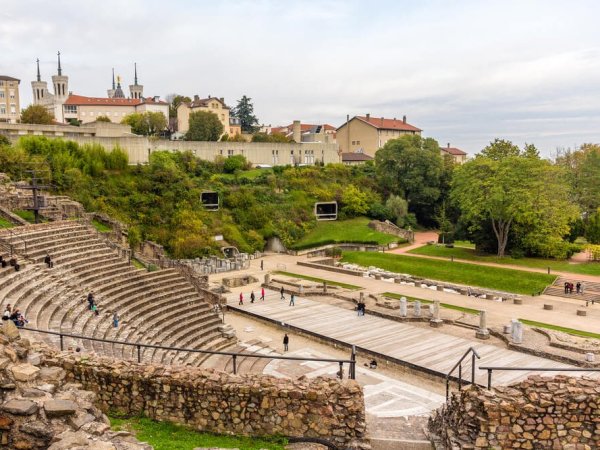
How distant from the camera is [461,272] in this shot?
1650 inches

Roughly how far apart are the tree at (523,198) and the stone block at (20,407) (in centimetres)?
4108

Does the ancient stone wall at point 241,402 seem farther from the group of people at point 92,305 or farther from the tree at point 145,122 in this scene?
the tree at point 145,122

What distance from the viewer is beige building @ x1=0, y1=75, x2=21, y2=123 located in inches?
4117

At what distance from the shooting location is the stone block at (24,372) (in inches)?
326

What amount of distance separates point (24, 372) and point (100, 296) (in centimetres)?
1400

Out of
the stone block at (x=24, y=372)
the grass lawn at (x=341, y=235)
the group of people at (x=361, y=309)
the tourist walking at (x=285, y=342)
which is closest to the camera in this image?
the stone block at (x=24, y=372)

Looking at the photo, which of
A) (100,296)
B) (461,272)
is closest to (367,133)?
(461,272)

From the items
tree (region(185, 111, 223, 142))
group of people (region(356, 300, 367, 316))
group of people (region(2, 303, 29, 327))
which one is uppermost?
tree (region(185, 111, 223, 142))

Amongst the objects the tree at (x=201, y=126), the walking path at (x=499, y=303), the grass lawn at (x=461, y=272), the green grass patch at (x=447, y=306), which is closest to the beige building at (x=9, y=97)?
the tree at (x=201, y=126)

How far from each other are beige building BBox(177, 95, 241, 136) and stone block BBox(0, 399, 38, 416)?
88231mm

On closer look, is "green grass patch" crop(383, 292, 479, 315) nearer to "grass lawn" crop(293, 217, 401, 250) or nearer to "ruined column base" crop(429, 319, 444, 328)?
"ruined column base" crop(429, 319, 444, 328)

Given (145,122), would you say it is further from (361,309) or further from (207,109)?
(361,309)

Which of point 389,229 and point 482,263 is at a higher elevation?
point 389,229

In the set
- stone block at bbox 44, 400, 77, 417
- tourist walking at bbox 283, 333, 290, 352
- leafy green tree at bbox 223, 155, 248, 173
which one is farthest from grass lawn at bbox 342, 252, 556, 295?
stone block at bbox 44, 400, 77, 417
